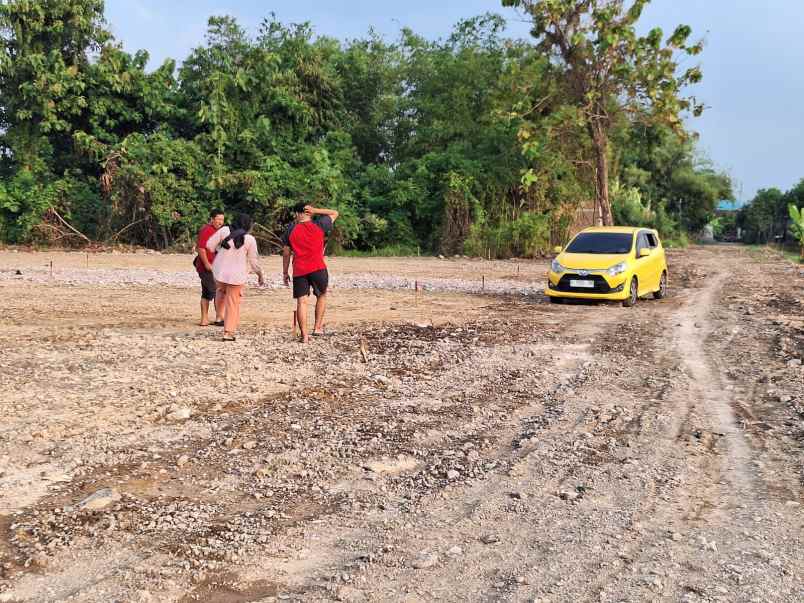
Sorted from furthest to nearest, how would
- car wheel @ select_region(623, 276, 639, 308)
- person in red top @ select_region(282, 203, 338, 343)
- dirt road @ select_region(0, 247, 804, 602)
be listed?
car wheel @ select_region(623, 276, 639, 308) < person in red top @ select_region(282, 203, 338, 343) < dirt road @ select_region(0, 247, 804, 602)

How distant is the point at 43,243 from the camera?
30.8 meters

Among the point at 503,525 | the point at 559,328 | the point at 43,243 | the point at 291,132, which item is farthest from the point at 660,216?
the point at 503,525

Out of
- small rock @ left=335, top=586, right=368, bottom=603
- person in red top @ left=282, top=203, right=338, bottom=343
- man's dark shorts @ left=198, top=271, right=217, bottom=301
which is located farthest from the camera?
man's dark shorts @ left=198, top=271, right=217, bottom=301

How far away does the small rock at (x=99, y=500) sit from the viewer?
4750mm

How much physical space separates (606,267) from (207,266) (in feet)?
26.7

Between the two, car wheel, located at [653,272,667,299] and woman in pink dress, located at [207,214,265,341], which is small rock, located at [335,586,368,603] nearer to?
woman in pink dress, located at [207,214,265,341]

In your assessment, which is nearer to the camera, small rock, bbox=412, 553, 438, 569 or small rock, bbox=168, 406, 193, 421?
small rock, bbox=412, 553, 438, 569

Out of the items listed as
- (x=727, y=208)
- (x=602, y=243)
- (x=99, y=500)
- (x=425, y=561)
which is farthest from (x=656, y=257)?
(x=727, y=208)

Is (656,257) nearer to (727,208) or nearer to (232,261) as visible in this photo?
(232,261)

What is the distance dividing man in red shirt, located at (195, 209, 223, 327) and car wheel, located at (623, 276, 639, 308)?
823 centimetres

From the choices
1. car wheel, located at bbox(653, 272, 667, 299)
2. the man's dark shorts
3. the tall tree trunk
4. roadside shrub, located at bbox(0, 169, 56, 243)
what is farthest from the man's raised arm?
the tall tree trunk

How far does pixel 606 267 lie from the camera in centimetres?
1584

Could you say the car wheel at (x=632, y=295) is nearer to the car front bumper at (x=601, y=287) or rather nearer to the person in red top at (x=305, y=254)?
the car front bumper at (x=601, y=287)

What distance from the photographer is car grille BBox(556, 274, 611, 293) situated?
15758 millimetres
